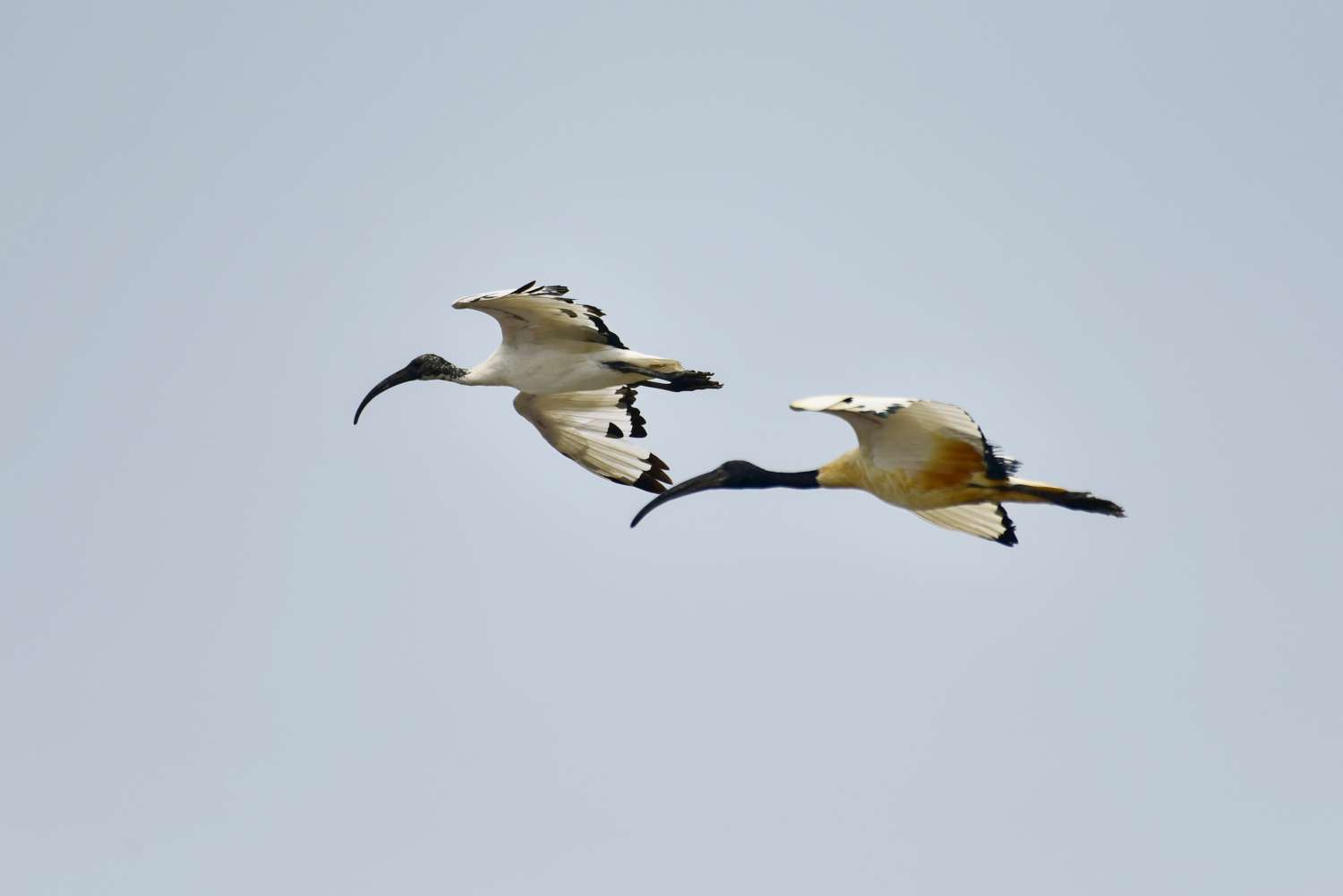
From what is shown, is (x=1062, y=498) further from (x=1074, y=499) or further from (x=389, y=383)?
(x=389, y=383)

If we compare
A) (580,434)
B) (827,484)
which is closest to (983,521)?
(827,484)

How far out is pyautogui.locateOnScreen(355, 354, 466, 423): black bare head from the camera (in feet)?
63.8

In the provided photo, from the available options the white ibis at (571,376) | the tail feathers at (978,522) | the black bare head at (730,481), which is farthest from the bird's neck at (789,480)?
the white ibis at (571,376)

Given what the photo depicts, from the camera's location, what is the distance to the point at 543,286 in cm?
1762

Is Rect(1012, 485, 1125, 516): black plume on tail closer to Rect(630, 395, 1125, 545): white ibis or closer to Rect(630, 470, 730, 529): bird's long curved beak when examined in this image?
Rect(630, 395, 1125, 545): white ibis

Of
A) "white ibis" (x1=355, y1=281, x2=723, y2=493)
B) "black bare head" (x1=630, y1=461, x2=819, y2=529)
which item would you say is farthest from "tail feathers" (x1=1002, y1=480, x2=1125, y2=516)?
"white ibis" (x1=355, y1=281, x2=723, y2=493)

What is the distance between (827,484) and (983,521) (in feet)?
4.59

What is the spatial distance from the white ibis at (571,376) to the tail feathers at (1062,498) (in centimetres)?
463

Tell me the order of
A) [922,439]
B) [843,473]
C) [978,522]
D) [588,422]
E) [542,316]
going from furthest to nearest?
[588,422], [542,316], [978,522], [843,473], [922,439]

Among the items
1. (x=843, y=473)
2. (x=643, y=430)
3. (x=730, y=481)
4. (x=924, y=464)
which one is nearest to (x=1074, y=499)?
(x=924, y=464)

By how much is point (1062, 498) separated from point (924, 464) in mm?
907

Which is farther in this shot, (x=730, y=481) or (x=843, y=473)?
(x=730, y=481)

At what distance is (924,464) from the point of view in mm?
14070

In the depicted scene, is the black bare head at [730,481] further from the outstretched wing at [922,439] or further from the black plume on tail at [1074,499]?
the black plume on tail at [1074,499]
